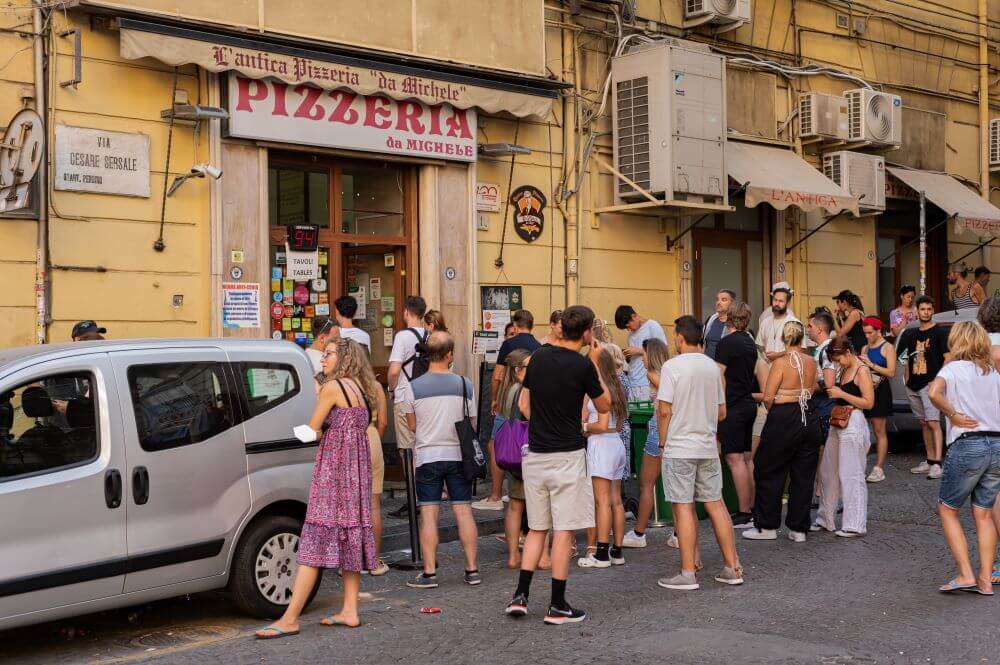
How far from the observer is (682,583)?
8.27 meters

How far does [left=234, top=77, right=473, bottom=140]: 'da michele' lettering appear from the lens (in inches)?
467

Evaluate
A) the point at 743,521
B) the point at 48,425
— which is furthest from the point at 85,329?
the point at 743,521

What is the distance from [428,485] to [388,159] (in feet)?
18.1

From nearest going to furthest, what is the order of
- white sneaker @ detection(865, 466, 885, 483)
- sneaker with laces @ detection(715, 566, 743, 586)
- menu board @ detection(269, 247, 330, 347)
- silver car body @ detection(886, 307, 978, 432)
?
sneaker with laces @ detection(715, 566, 743, 586) < menu board @ detection(269, 247, 330, 347) < white sneaker @ detection(865, 466, 885, 483) < silver car body @ detection(886, 307, 978, 432)

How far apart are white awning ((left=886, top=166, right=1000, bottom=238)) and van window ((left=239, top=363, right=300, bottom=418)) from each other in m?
13.0

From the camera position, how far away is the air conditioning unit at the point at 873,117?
1756 centimetres

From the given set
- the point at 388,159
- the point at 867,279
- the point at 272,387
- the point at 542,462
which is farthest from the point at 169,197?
the point at 867,279

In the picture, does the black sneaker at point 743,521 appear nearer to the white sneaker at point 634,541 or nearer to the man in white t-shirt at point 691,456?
the white sneaker at point 634,541

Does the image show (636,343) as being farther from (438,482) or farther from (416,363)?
(438,482)

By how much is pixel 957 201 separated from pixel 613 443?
11457 millimetres

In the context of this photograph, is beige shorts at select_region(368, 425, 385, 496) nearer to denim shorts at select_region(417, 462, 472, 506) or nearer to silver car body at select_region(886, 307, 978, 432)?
denim shorts at select_region(417, 462, 472, 506)

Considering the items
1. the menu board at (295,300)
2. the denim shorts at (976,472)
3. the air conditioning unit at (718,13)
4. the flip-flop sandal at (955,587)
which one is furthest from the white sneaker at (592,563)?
the air conditioning unit at (718,13)

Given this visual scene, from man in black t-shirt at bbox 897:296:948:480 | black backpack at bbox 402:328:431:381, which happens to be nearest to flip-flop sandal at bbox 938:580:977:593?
black backpack at bbox 402:328:431:381

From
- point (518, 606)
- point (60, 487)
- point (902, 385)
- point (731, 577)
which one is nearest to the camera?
point (60, 487)
